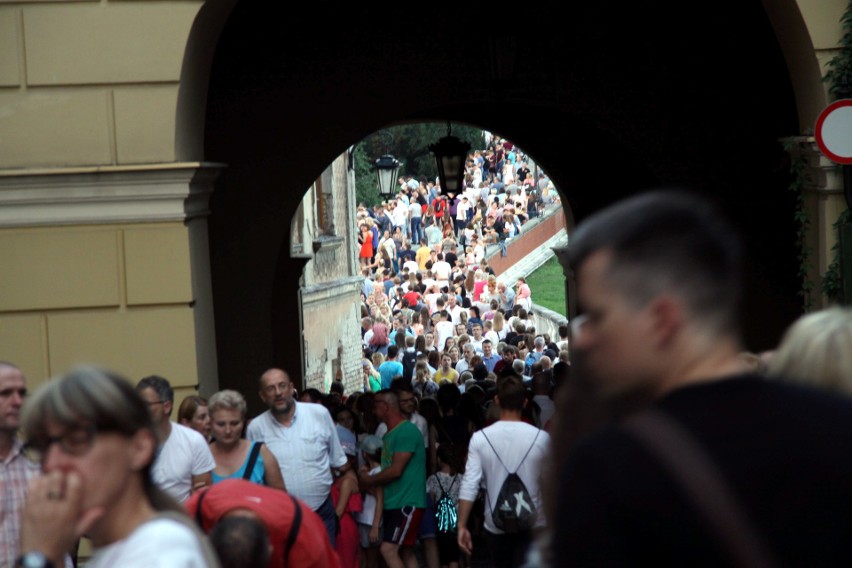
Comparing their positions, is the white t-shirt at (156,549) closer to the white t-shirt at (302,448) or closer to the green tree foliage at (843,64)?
the white t-shirt at (302,448)

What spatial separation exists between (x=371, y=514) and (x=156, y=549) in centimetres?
720

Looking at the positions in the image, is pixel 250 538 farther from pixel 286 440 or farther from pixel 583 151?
pixel 583 151

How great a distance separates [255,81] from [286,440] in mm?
6102

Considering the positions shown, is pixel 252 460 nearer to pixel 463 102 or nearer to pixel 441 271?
pixel 463 102

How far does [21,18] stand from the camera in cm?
784

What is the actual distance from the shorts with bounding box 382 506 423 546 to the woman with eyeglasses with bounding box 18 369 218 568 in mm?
6734

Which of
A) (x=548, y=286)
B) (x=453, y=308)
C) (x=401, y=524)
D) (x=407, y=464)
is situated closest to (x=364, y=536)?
(x=401, y=524)

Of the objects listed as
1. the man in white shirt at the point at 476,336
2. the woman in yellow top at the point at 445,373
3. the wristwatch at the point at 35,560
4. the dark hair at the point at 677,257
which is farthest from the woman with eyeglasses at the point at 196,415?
the man in white shirt at the point at 476,336

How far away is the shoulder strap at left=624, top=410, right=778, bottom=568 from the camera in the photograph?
1.90m

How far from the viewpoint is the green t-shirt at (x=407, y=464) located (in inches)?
364

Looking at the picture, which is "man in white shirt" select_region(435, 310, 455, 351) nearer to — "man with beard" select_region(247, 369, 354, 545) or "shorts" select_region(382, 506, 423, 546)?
"shorts" select_region(382, 506, 423, 546)

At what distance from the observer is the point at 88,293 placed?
7855 mm

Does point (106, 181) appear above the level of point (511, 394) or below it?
above

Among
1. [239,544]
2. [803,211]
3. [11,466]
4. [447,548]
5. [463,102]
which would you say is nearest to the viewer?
[239,544]
